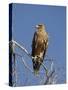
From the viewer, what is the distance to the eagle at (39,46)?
2457 mm

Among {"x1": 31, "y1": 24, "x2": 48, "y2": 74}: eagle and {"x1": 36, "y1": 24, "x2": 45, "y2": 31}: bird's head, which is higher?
{"x1": 36, "y1": 24, "x2": 45, "y2": 31}: bird's head

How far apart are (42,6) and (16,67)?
47 centimetres

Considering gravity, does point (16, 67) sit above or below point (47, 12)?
below

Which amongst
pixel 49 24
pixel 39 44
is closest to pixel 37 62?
pixel 39 44

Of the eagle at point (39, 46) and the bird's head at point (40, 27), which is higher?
the bird's head at point (40, 27)

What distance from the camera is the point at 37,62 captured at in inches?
97.7

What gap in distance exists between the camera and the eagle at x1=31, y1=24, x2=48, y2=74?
246cm

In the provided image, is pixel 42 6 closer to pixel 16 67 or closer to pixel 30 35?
pixel 30 35

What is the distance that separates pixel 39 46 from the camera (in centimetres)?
248

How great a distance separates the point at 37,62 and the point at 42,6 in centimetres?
40

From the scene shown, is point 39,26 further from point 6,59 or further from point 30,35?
point 6,59

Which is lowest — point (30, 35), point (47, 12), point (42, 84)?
point (42, 84)

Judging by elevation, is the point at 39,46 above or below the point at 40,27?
below

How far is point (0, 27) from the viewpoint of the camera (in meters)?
2.38
